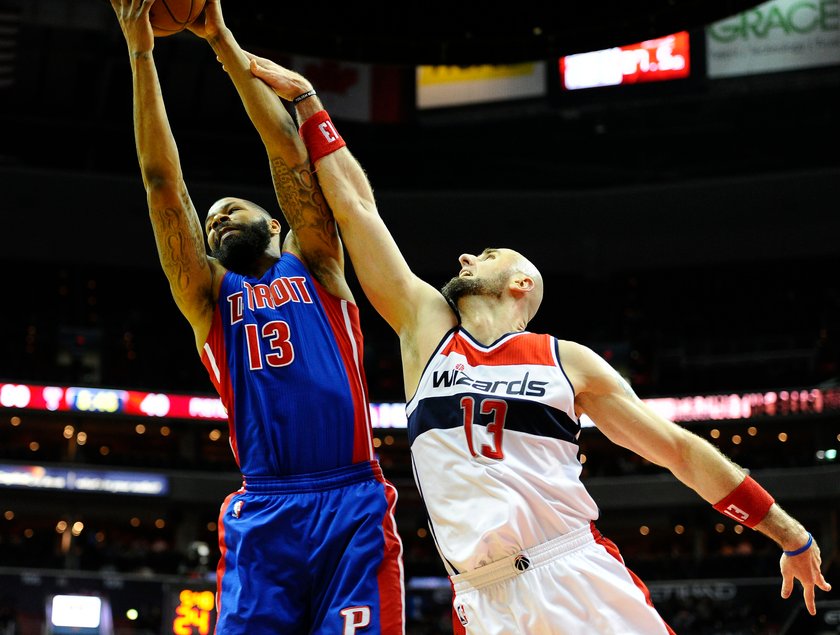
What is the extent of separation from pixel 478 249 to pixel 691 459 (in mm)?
27289

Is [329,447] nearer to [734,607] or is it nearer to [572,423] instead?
[572,423]

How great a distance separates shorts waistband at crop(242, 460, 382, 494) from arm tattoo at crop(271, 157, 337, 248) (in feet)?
3.32

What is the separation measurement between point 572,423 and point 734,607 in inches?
783

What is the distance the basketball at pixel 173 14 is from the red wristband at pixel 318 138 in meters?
0.66

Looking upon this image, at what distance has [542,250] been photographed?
1227 inches

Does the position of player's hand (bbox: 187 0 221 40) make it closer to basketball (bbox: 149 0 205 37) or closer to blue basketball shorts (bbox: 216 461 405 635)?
basketball (bbox: 149 0 205 37)

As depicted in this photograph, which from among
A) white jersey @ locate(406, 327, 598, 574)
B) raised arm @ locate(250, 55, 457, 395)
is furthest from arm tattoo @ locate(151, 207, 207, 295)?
white jersey @ locate(406, 327, 598, 574)

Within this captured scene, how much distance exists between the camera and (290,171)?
4.60m

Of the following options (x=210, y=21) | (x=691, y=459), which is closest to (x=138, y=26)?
(x=210, y=21)

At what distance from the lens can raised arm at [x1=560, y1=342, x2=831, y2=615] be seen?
153 inches

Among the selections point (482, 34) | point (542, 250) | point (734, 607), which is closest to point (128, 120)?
point (542, 250)

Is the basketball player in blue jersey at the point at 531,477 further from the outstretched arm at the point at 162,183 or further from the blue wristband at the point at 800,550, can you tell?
the outstretched arm at the point at 162,183

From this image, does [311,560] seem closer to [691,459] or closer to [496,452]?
[496,452]

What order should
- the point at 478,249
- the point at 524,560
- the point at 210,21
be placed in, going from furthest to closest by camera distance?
the point at 478,249, the point at 210,21, the point at 524,560
